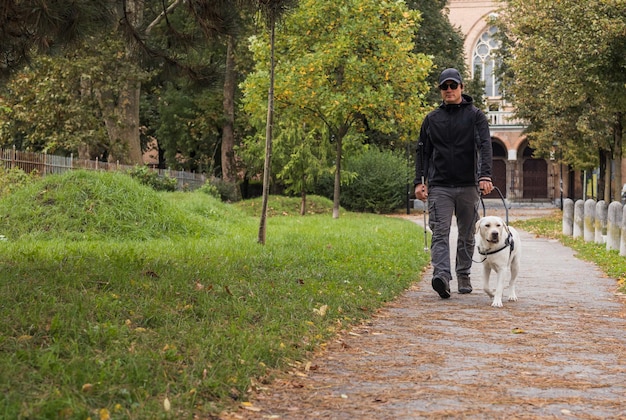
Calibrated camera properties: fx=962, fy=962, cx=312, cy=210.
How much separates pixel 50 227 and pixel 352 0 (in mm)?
16207

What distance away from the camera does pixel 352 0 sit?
95.0 ft

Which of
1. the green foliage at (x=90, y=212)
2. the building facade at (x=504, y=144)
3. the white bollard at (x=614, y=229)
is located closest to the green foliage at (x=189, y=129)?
the building facade at (x=504, y=144)

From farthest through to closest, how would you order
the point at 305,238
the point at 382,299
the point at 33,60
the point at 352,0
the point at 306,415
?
the point at 352,0 < the point at 305,238 < the point at 33,60 < the point at 382,299 < the point at 306,415

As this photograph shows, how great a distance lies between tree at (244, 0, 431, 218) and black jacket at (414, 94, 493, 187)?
1917cm

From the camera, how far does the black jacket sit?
989 cm

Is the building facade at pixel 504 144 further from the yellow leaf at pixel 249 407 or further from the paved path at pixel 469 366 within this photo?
the yellow leaf at pixel 249 407

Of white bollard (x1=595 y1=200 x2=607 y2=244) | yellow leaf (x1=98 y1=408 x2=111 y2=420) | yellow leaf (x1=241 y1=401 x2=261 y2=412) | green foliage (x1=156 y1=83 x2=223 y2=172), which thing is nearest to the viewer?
yellow leaf (x1=98 y1=408 x2=111 y2=420)

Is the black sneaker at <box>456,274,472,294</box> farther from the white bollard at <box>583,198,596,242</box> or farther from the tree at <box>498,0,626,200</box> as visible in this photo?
the tree at <box>498,0,626,200</box>

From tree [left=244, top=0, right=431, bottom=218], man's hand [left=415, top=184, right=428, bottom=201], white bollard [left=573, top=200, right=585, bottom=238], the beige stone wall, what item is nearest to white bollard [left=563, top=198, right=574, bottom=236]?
white bollard [left=573, top=200, right=585, bottom=238]

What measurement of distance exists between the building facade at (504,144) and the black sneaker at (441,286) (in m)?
51.8

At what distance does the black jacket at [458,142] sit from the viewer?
9891mm

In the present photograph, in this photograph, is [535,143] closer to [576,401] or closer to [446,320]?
[446,320]

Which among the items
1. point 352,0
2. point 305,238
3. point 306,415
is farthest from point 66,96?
point 306,415

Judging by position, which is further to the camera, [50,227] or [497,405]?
[50,227]
